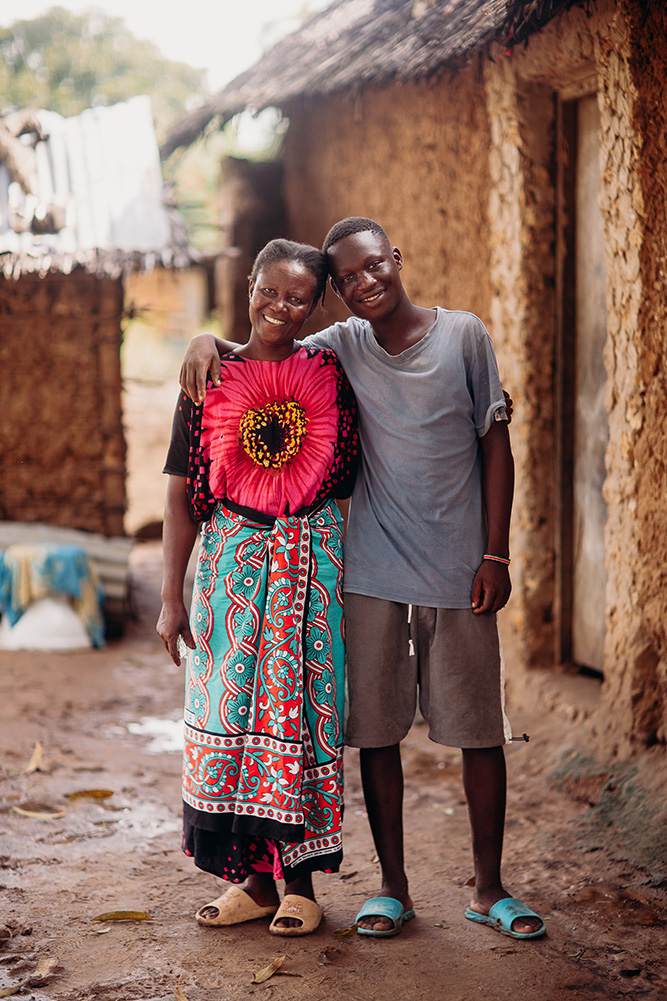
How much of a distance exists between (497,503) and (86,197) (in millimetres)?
5660

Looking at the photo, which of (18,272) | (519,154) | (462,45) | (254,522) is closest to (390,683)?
(254,522)

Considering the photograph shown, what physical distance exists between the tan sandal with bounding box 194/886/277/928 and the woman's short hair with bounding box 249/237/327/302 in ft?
5.07

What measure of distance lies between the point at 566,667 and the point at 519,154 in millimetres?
2068

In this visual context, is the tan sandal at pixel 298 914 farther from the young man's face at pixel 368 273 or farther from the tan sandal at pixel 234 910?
the young man's face at pixel 368 273

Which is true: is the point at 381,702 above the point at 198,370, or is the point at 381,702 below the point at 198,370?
below

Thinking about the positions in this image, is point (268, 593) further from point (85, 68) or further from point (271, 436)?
point (85, 68)

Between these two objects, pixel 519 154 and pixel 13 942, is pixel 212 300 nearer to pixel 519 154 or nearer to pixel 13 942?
pixel 519 154

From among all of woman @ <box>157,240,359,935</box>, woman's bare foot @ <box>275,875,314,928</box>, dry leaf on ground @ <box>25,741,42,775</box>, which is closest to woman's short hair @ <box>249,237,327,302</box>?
woman @ <box>157,240,359,935</box>

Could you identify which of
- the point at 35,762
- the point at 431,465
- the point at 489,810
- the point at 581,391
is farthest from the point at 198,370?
the point at 35,762

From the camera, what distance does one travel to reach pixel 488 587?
2396 mm

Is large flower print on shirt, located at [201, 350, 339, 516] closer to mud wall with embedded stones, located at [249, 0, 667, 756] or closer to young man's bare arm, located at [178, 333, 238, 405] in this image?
young man's bare arm, located at [178, 333, 238, 405]

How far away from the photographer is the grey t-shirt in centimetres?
240

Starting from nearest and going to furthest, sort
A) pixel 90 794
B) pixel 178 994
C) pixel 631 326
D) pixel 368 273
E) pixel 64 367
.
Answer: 1. pixel 178 994
2. pixel 368 273
3. pixel 631 326
4. pixel 90 794
5. pixel 64 367

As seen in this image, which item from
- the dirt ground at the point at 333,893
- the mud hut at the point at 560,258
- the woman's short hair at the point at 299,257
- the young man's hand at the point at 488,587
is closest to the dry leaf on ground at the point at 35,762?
the dirt ground at the point at 333,893
